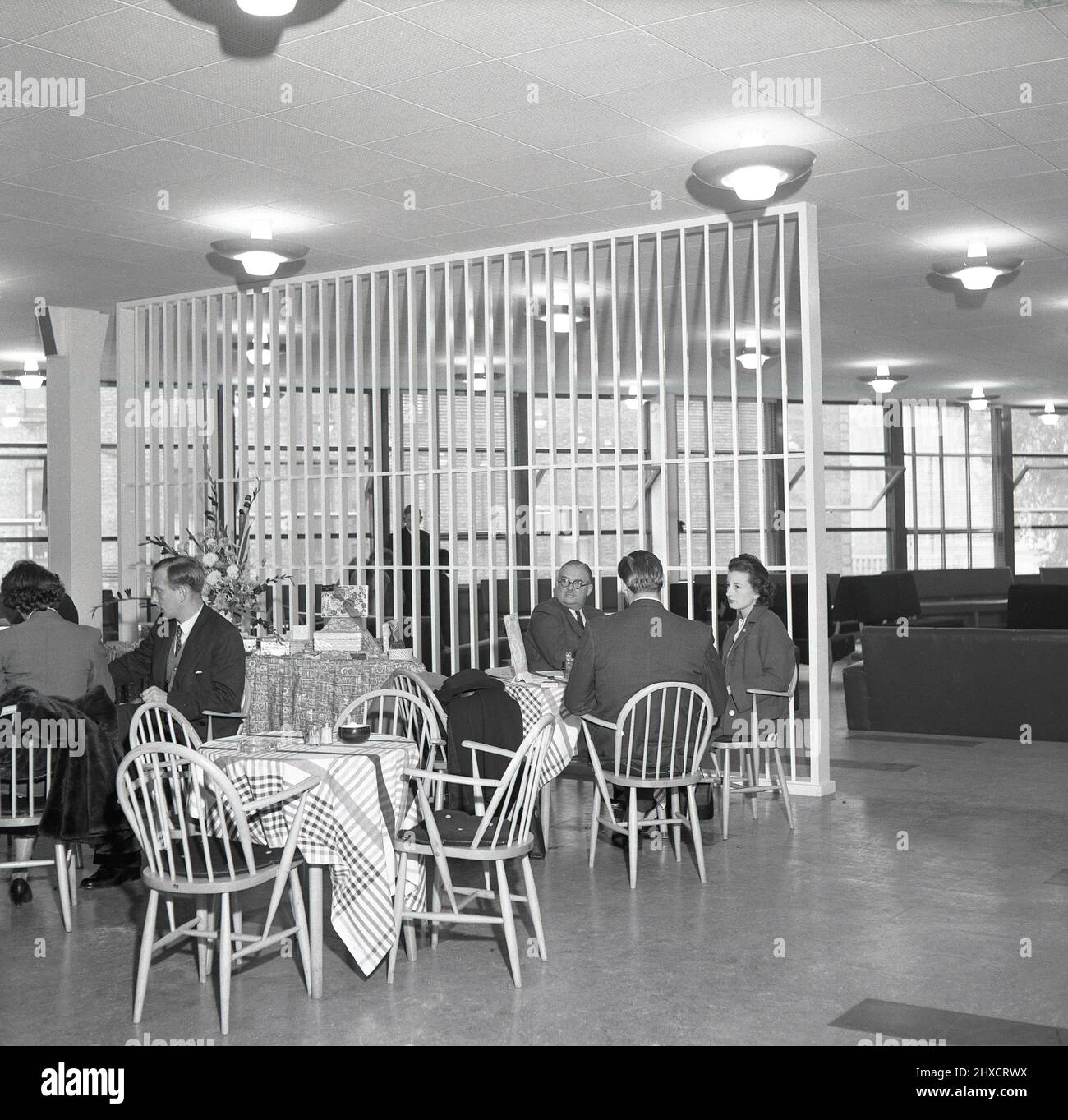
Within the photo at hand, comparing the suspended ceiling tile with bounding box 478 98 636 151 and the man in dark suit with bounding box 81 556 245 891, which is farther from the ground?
the suspended ceiling tile with bounding box 478 98 636 151

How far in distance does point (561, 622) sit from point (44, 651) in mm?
2629

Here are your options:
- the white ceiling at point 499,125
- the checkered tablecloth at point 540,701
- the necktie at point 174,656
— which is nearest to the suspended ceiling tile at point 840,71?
the white ceiling at point 499,125

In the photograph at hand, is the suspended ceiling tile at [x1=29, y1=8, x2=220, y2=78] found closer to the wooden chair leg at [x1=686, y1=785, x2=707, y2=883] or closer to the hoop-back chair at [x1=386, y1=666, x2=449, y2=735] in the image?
the hoop-back chair at [x1=386, y1=666, x2=449, y2=735]

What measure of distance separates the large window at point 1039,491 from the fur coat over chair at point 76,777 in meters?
15.6

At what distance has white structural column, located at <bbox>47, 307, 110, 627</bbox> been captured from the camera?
32.5ft

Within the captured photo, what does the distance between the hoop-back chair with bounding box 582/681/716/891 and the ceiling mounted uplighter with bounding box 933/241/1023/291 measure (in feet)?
14.2

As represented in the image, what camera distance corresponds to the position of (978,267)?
8258 mm

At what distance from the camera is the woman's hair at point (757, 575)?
6395mm

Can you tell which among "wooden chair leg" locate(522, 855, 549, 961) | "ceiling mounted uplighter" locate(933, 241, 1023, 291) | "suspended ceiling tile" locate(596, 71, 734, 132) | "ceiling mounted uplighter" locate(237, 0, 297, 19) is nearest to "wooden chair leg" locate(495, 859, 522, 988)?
"wooden chair leg" locate(522, 855, 549, 961)

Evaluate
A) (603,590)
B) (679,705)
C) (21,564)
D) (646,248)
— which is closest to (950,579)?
(603,590)

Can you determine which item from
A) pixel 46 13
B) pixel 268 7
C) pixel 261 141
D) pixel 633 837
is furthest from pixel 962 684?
pixel 46 13

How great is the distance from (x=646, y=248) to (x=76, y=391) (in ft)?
14.6

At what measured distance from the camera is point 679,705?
5215mm
